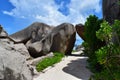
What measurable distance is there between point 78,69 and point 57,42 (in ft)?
20.1

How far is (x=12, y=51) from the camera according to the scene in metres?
9.29

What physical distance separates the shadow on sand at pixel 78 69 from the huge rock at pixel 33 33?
264 inches

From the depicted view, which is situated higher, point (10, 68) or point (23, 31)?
point (23, 31)

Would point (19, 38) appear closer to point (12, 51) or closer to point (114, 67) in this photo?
point (12, 51)

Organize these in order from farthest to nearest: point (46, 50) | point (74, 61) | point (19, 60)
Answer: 1. point (46, 50)
2. point (74, 61)
3. point (19, 60)

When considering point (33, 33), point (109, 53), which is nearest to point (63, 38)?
point (33, 33)

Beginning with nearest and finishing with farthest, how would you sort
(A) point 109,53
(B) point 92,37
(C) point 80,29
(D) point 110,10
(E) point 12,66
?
1. (A) point 109,53
2. (E) point 12,66
3. (D) point 110,10
4. (B) point 92,37
5. (C) point 80,29

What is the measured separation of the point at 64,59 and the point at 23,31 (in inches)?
294

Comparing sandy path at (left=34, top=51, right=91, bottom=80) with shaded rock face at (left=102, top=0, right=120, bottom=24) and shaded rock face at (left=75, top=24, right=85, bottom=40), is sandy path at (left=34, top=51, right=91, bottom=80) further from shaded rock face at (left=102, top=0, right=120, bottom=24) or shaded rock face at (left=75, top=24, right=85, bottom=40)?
shaded rock face at (left=75, top=24, right=85, bottom=40)

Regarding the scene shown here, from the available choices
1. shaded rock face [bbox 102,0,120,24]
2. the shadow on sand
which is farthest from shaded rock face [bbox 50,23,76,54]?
shaded rock face [bbox 102,0,120,24]

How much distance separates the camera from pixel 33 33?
24.5 m

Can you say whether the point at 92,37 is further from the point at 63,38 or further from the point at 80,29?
the point at 80,29

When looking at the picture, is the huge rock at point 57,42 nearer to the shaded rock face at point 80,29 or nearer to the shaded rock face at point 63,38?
the shaded rock face at point 63,38

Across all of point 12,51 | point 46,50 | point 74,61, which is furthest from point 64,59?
point 12,51
